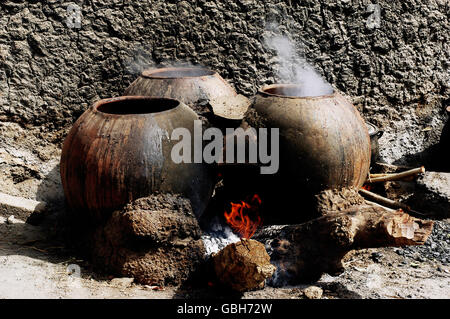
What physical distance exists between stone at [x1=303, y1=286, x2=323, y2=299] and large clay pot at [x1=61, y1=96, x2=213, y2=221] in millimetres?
1153

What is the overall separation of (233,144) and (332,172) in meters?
0.94

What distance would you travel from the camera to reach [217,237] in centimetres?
455

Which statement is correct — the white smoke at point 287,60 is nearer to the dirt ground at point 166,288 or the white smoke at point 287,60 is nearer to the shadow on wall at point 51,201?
the dirt ground at point 166,288

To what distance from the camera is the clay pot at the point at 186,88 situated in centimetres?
496

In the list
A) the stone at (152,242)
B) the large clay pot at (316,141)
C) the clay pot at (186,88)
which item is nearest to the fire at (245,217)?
the large clay pot at (316,141)

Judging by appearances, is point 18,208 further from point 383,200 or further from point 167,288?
point 383,200

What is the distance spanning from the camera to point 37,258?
4.31m

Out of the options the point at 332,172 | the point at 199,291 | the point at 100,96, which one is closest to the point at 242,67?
the point at 100,96

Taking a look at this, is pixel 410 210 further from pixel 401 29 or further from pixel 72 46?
pixel 72 46

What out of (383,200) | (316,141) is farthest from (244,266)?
(383,200)

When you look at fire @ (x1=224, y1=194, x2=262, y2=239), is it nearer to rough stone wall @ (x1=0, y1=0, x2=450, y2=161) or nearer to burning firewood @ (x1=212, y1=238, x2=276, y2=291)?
burning firewood @ (x1=212, y1=238, x2=276, y2=291)

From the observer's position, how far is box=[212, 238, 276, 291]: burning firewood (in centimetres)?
368

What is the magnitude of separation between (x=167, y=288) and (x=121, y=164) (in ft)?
3.51

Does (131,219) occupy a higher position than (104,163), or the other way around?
(104,163)
